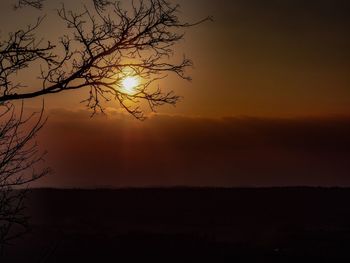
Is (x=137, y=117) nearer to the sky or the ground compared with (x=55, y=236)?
nearer to the sky

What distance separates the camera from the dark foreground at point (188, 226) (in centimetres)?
2817

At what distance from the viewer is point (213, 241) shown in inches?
1266

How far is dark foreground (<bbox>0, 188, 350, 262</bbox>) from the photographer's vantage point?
2817 centimetres

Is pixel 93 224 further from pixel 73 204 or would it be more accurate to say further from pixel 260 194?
pixel 260 194

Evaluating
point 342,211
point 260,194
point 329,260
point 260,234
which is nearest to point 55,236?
point 260,234

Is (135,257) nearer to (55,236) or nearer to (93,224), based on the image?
(55,236)

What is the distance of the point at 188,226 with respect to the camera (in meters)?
47.0

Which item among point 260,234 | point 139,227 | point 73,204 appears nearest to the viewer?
point 260,234

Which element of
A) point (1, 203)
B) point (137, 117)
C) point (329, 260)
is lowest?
point (329, 260)

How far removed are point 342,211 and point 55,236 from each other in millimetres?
32360

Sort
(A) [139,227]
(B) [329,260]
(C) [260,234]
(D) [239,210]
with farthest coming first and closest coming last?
(D) [239,210], (A) [139,227], (C) [260,234], (B) [329,260]

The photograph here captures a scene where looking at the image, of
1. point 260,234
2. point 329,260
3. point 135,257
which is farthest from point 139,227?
point 329,260

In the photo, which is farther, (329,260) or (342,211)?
(342,211)

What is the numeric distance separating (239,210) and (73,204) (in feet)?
51.5
